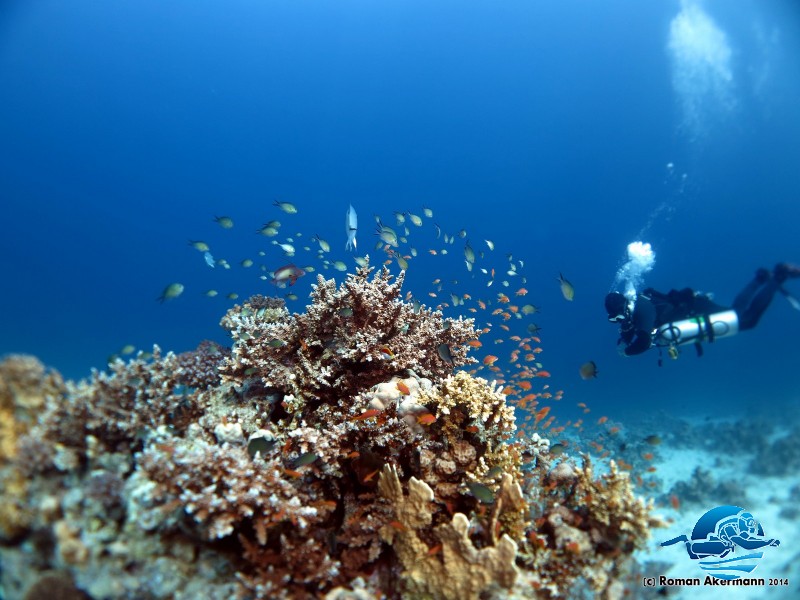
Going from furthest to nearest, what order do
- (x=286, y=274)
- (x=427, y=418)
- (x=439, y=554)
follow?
(x=286, y=274) → (x=427, y=418) → (x=439, y=554)

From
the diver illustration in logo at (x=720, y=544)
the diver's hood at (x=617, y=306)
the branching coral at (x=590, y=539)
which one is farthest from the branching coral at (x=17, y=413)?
the diver's hood at (x=617, y=306)

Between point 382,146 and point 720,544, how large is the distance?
111610mm

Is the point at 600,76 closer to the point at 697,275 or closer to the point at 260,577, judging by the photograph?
the point at 697,275

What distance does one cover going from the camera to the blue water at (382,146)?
296 ft

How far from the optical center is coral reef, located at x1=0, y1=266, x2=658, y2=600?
10.0ft

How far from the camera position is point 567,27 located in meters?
87.8

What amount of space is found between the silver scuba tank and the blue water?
7426cm

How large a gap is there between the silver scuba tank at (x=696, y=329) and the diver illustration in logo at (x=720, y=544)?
412 cm

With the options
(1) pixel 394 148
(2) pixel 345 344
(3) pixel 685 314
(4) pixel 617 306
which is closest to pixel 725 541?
(4) pixel 617 306

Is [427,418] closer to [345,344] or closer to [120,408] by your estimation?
[345,344]

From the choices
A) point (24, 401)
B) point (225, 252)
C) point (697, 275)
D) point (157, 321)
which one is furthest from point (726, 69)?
point (157, 321)

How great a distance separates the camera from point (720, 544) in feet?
26.7

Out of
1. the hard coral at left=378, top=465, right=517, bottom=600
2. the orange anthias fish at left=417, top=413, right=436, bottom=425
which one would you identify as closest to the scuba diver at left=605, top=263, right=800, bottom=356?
the orange anthias fish at left=417, top=413, right=436, bottom=425

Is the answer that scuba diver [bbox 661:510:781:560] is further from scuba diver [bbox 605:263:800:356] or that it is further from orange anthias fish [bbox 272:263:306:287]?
orange anthias fish [bbox 272:263:306:287]
